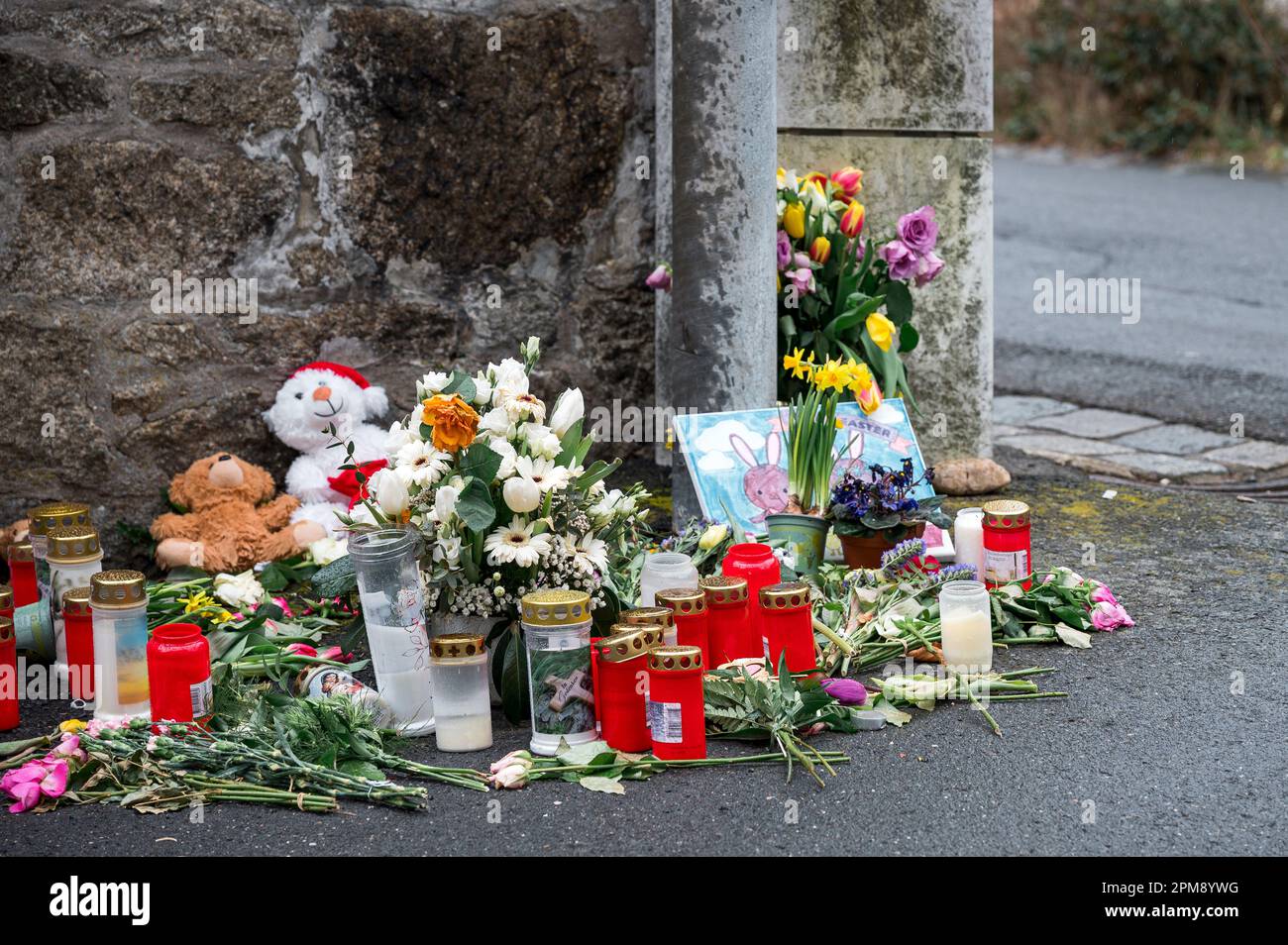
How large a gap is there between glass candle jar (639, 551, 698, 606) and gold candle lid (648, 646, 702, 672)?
1.36 ft

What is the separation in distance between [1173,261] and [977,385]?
12.9 ft

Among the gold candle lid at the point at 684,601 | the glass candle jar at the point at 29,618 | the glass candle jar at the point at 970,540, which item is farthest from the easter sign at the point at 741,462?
the glass candle jar at the point at 29,618

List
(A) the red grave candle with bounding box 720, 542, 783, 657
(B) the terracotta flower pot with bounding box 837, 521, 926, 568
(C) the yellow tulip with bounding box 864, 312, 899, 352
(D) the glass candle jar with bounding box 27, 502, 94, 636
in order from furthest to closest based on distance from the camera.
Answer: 1. (C) the yellow tulip with bounding box 864, 312, 899, 352
2. (B) the terracotta flower pot with bounding box 837, 521, 926, 568
3. (D) the glass candle jar with bounding box 27, 502, 94, 636
4. (A) the red grave candle with bounding box 720, 542, 783, 657

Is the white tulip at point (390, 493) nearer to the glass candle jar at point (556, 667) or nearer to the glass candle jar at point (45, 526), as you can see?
the glass candle jar at point (556, 667)

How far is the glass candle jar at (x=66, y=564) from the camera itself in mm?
3350

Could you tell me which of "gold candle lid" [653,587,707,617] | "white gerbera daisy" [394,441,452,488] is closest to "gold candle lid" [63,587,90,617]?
"white gerbera daisy" [394,441,452,488]

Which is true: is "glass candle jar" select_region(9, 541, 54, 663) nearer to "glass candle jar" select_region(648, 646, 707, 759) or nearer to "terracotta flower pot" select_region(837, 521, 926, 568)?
"glass candle jar" select_region(648, 646, 707, 759)

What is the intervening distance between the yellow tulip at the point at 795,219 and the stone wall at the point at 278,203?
48cm

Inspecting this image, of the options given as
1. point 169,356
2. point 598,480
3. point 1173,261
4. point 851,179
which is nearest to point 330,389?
point 169,356

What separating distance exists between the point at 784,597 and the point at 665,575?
280mm

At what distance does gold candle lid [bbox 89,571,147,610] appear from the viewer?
2.89 meters

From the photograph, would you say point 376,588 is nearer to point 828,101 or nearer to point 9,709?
point 9,709

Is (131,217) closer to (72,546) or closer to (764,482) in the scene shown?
(72,546)

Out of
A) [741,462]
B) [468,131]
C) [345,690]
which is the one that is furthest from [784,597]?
[468,131]
